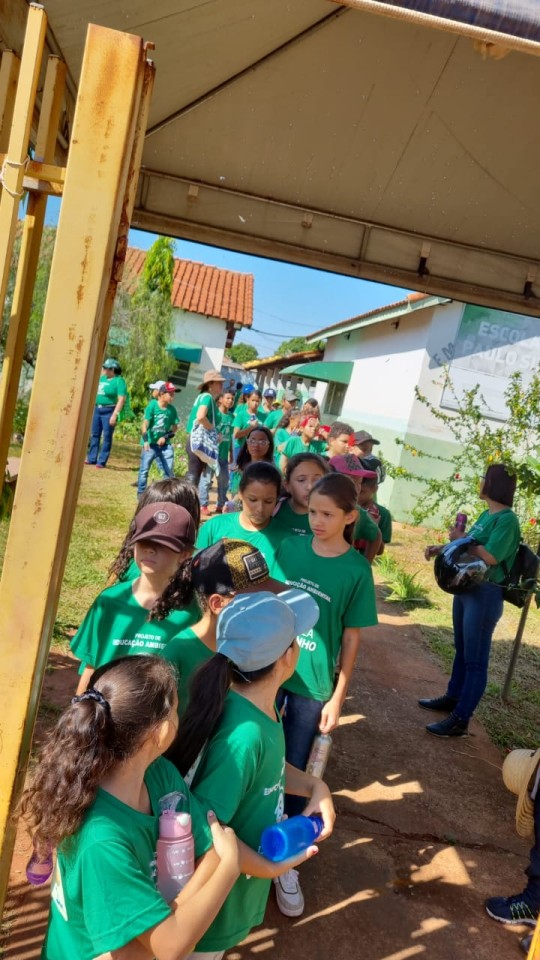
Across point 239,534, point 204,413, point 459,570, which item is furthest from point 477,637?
point 204,413

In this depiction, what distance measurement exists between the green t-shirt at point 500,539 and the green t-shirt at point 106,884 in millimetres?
3509

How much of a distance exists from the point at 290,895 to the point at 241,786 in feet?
4.79

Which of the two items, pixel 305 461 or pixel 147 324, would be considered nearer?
pixel 305 461

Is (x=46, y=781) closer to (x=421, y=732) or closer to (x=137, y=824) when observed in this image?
(x=137, y=824)

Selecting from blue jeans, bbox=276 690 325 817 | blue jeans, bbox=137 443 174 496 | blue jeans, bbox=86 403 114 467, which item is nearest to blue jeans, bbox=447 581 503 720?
blue jeans, bbox=276 690 325 817

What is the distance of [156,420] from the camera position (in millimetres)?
10430

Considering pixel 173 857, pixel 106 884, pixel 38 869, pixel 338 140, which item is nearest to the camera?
pixel 106 884

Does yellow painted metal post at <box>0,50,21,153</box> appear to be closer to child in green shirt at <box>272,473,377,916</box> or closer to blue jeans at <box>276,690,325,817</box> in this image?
child in green shirt at <box>272,473,377,916</box>

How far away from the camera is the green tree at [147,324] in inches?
734

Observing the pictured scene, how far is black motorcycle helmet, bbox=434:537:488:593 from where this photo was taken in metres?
4.47

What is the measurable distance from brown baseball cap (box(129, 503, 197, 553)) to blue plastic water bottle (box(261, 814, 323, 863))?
98 cm

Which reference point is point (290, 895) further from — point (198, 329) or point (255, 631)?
point (198, 329)

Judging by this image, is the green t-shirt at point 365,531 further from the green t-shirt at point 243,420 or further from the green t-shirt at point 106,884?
the green t-shirt at point 243,420

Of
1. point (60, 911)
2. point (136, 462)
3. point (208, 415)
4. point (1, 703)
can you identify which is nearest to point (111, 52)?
point (1, 703)
